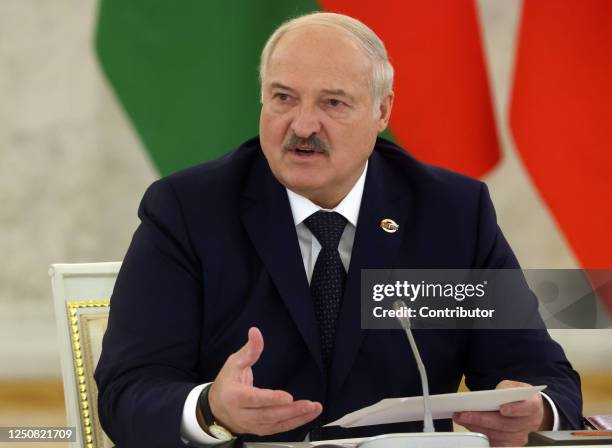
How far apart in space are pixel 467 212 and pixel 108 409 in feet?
3.31

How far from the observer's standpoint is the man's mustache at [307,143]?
2.27m

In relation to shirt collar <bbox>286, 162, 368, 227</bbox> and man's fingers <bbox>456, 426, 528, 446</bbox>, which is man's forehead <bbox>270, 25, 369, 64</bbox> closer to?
shirt collar <bbox>286, 162, 368, 227</bbox>

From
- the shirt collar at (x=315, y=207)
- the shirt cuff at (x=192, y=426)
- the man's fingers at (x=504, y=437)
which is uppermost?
the shirt collar at (x=315, y=207)

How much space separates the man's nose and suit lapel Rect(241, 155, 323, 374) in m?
0.19

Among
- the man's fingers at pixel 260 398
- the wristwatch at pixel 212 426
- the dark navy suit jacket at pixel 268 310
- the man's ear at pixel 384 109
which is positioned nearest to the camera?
the man's fingers at pixel 260 398

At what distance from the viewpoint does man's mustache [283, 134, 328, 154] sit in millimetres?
2268

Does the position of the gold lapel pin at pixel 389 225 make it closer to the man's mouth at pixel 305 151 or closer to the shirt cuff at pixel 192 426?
the man's mouth at pixel 305 151

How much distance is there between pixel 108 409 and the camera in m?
2.13

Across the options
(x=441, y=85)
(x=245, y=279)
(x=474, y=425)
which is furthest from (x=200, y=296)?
(x=441, y=85)

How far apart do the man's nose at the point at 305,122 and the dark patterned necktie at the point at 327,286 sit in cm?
23

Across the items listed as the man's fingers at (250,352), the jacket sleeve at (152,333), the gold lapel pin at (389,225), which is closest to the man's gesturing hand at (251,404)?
the man's fingers at (250,352)

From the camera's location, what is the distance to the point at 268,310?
2.27 m

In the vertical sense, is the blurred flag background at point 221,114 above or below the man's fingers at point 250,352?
above

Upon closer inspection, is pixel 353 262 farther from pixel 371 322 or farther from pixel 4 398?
pixel 4 398
